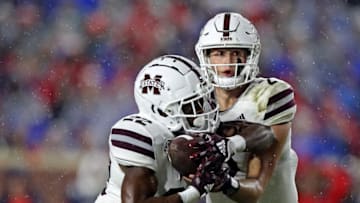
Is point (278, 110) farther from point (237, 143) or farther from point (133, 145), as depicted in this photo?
point (133, 145)

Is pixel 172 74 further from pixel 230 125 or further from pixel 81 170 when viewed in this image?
pixel 81 170

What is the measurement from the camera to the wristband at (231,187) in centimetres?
213

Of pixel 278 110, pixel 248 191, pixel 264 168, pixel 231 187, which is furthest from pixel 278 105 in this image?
pixel 231 187

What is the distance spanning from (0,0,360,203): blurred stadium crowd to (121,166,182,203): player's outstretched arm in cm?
167

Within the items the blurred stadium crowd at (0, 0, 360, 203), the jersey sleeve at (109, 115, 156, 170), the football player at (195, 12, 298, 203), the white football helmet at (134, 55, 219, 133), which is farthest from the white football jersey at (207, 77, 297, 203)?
the blurred stadium crowd at (0, 0, 360, 203)

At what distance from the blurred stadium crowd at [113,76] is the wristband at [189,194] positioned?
1.67m

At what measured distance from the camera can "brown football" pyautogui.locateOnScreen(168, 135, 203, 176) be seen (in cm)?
202

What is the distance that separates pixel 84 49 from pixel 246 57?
61.7 inches

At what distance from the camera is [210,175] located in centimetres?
204

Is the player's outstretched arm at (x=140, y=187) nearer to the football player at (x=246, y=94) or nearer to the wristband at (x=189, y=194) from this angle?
the wristband at (x=189, y=194)

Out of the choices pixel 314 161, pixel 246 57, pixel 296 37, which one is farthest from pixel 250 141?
pixel 296 37

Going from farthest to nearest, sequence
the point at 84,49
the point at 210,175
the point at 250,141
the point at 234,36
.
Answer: the point at 84,49
the point at 234,36
the point at 250,141
the point at 210,175

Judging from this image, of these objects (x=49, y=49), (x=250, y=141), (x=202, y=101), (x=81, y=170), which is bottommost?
(x=81, y=170)

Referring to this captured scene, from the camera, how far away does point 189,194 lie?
2.01m
